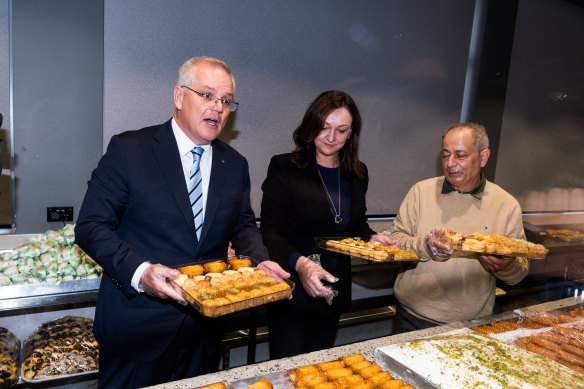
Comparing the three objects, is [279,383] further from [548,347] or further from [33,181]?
[33,181]

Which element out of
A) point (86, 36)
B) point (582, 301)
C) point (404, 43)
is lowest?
point (582, 301)

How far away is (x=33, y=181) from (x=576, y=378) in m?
3.78

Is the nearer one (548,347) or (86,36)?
(548,347)

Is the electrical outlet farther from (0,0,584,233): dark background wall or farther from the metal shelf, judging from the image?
the metal shelf

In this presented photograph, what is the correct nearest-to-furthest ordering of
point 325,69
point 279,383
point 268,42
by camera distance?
1. point 279,383
2. point 268,42
3. point 325,69

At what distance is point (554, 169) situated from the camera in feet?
21.7

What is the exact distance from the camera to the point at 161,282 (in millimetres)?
1536

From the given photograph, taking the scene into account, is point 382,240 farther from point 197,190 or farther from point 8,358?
point 8,358

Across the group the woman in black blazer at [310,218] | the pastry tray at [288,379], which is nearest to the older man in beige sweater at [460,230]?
the woman in black blazer at [310,218]

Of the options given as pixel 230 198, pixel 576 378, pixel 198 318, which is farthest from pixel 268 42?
pixel 576 378

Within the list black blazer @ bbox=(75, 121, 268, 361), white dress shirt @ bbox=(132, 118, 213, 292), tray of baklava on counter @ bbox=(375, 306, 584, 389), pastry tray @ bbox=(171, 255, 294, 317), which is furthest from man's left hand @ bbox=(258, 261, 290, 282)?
tray of baklava on counter @ bbox=(375, 306, 584, 389)

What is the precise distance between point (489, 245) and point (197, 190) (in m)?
1.67

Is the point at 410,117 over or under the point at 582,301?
over

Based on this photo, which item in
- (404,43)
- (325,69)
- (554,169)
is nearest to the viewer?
(325,69)
